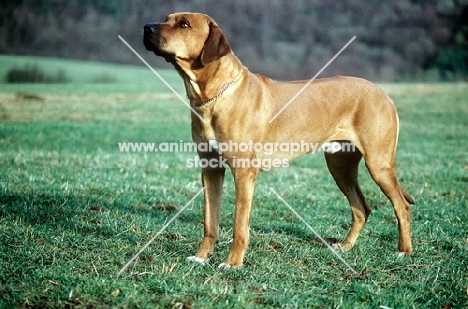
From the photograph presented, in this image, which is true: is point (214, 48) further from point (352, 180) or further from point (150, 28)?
point (352, 180)

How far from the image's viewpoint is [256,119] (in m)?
5.20

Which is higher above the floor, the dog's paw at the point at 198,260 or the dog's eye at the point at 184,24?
the dog's eye at the point at 184,24

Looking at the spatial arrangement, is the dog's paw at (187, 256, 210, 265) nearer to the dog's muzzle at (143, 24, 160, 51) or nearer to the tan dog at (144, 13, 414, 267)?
the tan dog at (144, 13, 414, 267)

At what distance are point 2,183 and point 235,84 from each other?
3772mm

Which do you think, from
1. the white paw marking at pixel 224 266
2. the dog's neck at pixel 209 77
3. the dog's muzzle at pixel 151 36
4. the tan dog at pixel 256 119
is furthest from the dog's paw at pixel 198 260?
the dog's muzzle at pixel 151 36

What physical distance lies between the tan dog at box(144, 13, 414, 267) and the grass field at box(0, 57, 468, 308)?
1.29 ft

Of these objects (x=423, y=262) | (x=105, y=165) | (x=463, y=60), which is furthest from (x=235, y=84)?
(x=463, y=60)

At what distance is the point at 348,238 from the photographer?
6008mm

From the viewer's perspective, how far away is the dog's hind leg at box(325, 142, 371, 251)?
6090 mm

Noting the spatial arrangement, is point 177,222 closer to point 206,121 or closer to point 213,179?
point 213,179

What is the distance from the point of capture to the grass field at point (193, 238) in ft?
14.3

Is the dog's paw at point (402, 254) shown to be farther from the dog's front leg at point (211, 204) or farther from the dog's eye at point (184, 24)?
the dog's eye at point (184, 24)

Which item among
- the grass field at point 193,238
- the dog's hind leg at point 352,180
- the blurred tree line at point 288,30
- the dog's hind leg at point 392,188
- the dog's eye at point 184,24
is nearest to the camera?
the grass field at point 193,238

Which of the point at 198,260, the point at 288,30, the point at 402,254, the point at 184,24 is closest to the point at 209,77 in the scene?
the point at 184,24
